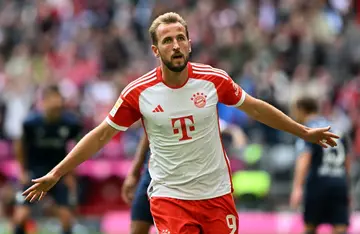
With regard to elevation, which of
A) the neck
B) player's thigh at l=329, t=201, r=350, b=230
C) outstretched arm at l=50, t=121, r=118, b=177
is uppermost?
the neck

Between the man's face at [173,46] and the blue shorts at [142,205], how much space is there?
1.89 meters

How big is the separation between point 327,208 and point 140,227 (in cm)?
294

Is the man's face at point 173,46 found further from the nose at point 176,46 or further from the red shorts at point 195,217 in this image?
the red shorts at point 195,217

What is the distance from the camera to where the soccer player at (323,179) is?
1130 cm

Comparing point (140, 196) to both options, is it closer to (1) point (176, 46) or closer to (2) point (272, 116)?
(2) point (272, 116)

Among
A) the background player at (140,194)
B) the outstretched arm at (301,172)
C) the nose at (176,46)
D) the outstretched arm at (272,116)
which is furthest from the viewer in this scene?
the outstretched arm at (301,172)

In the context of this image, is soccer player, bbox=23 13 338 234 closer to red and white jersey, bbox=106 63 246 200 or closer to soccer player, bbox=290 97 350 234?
red and white jersey, bbox=106 63 246 200

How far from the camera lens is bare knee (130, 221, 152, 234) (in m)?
9.36

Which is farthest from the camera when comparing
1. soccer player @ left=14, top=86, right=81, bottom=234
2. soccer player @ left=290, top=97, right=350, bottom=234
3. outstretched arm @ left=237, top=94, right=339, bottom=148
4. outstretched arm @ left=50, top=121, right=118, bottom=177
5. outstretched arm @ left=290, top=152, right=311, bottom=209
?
soccer player @ left=14, top=86, right=81, bottom=234

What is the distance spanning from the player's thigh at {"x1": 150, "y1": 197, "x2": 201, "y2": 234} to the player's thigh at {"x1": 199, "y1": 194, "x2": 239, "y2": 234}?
7 cm

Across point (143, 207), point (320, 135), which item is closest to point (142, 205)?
point (143, 207)

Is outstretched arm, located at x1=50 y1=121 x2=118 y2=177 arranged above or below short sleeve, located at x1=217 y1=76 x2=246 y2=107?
below

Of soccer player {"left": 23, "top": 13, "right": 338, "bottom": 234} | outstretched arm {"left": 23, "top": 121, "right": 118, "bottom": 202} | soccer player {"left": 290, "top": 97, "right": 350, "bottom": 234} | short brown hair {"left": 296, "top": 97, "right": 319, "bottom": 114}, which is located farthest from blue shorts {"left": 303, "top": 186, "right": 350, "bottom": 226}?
outstretched arm {"left": 23, "top": 121, "right": 118, "bottom": 202}

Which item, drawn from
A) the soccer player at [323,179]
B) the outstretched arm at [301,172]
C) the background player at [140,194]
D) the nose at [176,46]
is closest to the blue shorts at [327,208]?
the soccer player at [323,179]
